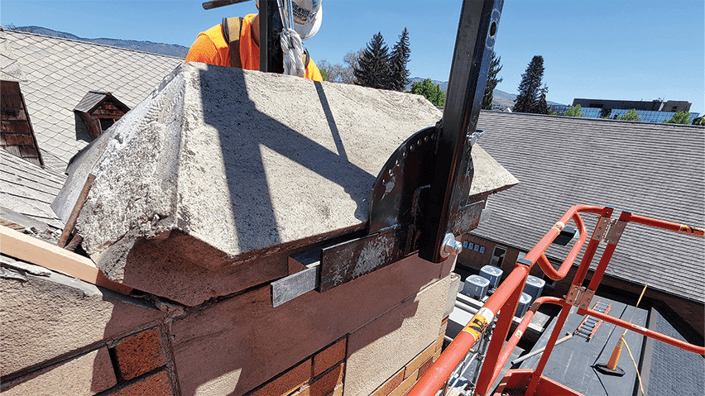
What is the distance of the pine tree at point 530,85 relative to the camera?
54.5 metres

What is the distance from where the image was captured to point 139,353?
2.88 feet

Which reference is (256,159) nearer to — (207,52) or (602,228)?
(207,52)

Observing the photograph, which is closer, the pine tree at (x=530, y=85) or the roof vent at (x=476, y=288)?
the roof vent at (x=476, y=288)

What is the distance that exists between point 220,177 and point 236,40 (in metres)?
2.17

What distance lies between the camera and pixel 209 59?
97.0 inches

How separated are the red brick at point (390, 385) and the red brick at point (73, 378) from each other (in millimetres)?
1440

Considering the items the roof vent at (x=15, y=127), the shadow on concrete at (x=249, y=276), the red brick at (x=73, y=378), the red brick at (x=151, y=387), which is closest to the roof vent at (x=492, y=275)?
the shadow on concrete at (x=249, y=276)

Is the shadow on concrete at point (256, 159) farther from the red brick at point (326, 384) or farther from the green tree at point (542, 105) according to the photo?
the green tree at point (542, 105)

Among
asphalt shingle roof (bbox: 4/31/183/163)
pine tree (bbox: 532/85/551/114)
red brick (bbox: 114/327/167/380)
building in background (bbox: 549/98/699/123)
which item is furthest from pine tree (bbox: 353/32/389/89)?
red brick (bbox: 114/327/167/380)

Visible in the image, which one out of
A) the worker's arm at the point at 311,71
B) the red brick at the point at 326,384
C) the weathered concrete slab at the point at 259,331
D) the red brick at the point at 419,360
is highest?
the worker's arm at the point at 311,71

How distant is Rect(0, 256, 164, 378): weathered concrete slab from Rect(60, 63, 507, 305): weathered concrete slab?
8 cm

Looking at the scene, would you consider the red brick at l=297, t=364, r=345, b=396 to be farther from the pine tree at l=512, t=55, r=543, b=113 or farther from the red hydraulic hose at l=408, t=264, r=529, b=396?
the pine tree at l=512, t=55, r=543, b=113

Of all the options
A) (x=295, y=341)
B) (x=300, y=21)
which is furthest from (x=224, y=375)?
(x=300, y=21)

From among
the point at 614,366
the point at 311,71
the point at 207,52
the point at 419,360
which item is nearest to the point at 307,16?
the point at 311,71
